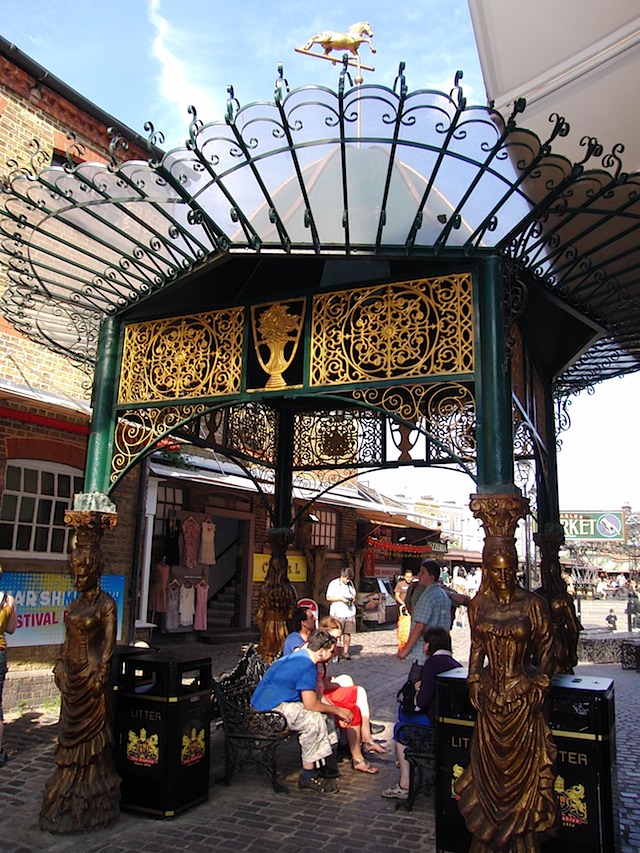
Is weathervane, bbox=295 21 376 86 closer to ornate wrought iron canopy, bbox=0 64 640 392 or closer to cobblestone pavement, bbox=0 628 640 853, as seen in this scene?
ornate wrought iron canopy, bbox=0 64 640 392

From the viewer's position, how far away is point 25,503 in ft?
30.2

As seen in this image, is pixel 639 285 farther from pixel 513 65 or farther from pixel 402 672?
pixel 402 672

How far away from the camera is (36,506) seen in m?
9.34

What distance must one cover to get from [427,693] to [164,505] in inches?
360

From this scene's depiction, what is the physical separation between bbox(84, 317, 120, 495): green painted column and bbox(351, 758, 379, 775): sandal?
3398 millimetres

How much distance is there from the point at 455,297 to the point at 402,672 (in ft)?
30.1

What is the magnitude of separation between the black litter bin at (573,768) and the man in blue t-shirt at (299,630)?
229cm

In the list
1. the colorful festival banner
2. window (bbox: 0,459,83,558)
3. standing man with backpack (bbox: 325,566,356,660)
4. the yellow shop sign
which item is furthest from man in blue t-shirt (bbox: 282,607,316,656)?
the yellow shop sign

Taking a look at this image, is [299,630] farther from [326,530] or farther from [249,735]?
[326,530]

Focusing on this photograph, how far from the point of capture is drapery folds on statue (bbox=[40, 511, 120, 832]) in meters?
4.71

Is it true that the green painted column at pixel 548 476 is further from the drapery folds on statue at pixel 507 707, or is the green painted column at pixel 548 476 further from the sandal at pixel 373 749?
the sandal at pixel 373 749

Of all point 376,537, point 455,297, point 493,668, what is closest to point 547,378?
point 455,297

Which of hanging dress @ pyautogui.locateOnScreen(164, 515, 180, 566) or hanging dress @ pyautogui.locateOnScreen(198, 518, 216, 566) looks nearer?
hanging dress @ pyautogui.locateOnScreen(164, 515, 180, 566)

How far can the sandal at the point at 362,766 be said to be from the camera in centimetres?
617
